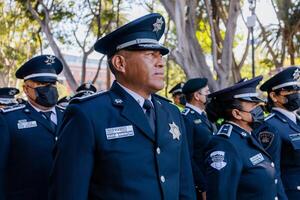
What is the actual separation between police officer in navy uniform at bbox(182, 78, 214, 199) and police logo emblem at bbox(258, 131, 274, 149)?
5.19ft

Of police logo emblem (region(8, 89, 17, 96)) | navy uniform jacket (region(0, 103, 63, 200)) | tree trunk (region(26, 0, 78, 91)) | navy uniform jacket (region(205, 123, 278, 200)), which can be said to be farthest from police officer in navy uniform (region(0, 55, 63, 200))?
tree trunk (region(26, 0, 78, 91))

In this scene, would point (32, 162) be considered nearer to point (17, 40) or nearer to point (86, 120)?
point (86, 120)

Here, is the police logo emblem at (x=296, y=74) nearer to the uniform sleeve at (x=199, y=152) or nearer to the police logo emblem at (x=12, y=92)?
the uniform sleeve at (x=199, y=152)

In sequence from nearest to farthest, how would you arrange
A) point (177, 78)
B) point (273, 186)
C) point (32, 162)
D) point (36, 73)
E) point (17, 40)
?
point (273, 186) → point (32, 162) → point (36, 73) → point (17, 40) → point (177, 78)

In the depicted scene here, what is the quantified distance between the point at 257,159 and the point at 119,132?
4.59 ft

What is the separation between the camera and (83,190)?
7.74 ft

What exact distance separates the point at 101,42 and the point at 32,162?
189cm

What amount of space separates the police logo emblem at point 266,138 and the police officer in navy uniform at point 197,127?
5.19 feet

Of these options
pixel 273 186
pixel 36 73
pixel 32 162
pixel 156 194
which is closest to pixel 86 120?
pixel 156 194

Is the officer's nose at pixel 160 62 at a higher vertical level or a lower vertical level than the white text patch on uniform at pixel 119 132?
higher

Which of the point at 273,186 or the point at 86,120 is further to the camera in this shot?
the point at 273,186

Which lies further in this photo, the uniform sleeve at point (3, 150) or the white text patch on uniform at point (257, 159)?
the uniform sleeve at point (3, 150)

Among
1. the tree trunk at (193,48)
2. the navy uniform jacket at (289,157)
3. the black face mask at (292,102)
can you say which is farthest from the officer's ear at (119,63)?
the tree trunk at (193,48)

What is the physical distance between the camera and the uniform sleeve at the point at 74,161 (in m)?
2.36
